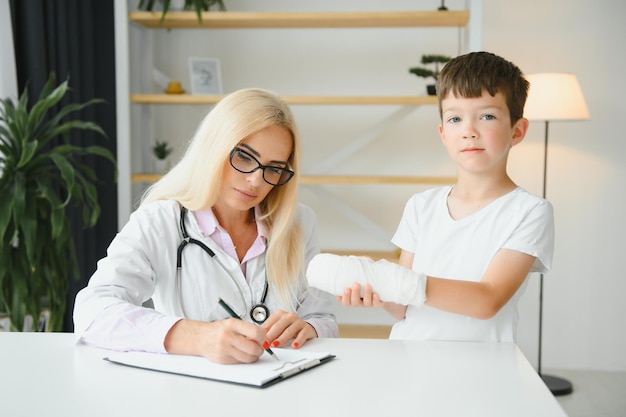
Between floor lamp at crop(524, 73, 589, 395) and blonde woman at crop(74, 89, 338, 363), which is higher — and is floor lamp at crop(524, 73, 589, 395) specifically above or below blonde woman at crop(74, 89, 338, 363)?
above

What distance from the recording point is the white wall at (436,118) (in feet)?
13.0

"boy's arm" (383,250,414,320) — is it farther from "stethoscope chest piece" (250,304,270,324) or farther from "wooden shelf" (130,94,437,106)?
"wooden shelf" (130,94,437,106)

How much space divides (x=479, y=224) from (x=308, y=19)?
2.21 m

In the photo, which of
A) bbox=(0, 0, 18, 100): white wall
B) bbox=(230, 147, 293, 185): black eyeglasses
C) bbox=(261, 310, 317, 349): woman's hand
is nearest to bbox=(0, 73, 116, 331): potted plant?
bbox=(0, 0, 18, 100): white wall

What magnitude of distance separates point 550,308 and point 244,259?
276cm

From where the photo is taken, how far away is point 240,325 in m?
1.33

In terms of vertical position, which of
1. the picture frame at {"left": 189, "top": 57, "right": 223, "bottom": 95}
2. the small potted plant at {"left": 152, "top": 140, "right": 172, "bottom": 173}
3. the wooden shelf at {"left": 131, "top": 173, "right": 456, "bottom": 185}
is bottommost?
the wooden shelf at {"left": 131, "top": 173, "right": 456, "bottom": 185}

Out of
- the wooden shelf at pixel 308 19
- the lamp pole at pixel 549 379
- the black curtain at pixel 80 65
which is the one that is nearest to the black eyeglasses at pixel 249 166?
the black curtain at pixel 80 65

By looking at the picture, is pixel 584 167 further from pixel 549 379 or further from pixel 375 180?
pixel 375 180

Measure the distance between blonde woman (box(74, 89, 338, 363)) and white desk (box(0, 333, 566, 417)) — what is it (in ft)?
0.88

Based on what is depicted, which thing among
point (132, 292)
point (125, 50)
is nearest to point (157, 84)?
point (125, 50)

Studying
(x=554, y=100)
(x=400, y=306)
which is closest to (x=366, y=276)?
(x=400, y=306)

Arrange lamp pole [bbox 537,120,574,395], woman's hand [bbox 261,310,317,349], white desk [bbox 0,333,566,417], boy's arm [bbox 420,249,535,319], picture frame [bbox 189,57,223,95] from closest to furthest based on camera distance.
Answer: white desk [bbox 0,333,566,417] → boy's arm [bbox 420,249,535,319] → woman's hand [bbox 261,310,317,349] → lamp pole [bbox 537,120,574,395] → picture frame [bbox 189,57,223,95]

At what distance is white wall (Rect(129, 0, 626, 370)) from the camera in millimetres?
3959
